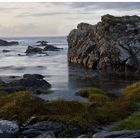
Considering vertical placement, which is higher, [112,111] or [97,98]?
[112,111]

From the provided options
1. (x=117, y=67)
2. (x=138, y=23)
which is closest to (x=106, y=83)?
(x=117, y=67)

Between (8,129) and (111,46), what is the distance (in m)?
40.2

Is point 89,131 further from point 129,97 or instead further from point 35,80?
point 35,80

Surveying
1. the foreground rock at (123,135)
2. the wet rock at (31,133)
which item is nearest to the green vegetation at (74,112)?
the wet rock at (31,133)

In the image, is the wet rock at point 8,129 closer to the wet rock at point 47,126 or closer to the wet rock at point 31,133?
the wet rock at point 31,133

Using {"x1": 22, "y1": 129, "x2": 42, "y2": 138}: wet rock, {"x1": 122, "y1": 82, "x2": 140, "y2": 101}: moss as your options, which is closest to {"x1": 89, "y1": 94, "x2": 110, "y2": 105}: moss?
→ {"x1": 122, "y1": 82, "x2": 140, "y2": 101}: moss

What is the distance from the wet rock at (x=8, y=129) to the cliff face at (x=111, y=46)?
35.2 m

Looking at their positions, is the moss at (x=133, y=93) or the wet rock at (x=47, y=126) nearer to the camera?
the wet rock at (x=47, y=126)

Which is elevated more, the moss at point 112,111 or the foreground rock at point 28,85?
the moss at point 112,111

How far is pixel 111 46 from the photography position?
6075 centimetres

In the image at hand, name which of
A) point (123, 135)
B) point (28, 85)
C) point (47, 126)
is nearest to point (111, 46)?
point (28, 85)

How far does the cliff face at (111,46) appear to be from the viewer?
58.1m

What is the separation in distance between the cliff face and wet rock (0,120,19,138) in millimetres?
35222

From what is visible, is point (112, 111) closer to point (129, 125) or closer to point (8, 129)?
point (129, 125)
